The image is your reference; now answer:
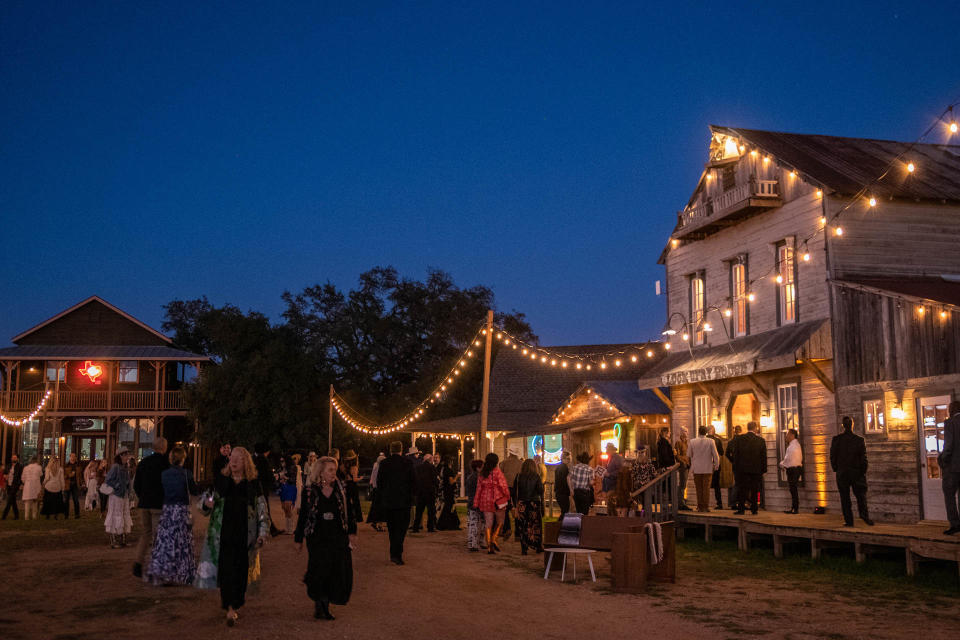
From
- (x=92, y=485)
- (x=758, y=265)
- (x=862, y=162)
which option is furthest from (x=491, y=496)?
(x=92, y=485)

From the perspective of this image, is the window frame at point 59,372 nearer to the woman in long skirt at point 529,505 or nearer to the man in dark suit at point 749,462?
the woman in long skirt at point 529,505

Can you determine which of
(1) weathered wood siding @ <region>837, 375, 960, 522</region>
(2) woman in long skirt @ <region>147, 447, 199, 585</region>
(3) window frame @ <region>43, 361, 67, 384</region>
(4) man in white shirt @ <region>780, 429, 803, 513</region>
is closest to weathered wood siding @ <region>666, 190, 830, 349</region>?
(1) weathered wood siding @ <region>837, 375, 960, 522</region>

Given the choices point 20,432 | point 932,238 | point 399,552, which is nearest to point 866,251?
point 932,238

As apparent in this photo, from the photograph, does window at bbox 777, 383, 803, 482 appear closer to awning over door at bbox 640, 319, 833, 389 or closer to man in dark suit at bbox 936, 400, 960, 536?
awning over door at bbox 640, 319, 833, 389

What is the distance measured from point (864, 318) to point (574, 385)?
84.1 ft

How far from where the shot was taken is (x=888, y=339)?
1598cm

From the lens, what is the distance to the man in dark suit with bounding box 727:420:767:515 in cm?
1611

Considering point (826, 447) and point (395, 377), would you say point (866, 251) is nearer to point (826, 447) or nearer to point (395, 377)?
point (826, 447)

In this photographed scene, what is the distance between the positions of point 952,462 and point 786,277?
8424mm

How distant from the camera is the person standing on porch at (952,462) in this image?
11414mm

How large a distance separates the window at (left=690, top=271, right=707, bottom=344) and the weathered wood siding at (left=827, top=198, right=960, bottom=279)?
5.27 metres

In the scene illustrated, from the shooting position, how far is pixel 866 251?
1819cm

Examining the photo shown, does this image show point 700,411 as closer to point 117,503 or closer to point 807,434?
point 807,434

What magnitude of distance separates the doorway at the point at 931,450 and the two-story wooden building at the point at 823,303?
23mm
